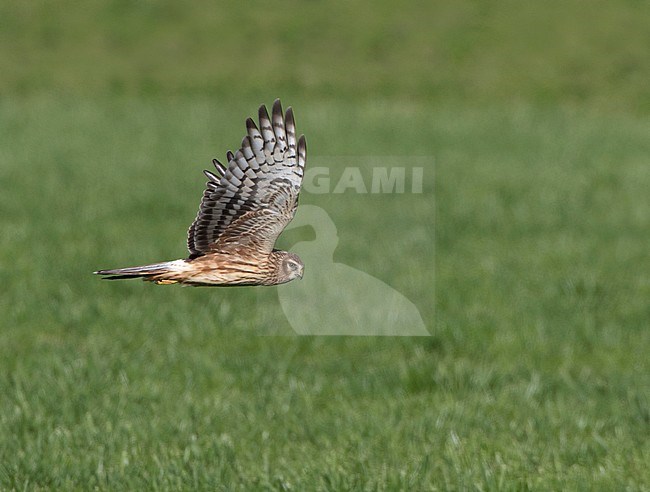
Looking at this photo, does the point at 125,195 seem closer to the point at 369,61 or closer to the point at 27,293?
the point at 27,293

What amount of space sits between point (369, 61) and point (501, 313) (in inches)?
764

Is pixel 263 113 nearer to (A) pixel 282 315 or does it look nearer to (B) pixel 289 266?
(B) pixel 289 266

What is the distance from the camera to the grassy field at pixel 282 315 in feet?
20.1

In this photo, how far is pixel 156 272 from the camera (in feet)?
5.45

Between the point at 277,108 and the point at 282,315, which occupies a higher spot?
the point at 277,108

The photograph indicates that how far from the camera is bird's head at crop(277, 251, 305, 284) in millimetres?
1732

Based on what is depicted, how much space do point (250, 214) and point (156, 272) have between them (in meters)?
0.20

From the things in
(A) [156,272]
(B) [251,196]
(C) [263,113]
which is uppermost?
(C) [263,113]

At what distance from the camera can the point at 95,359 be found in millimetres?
8695

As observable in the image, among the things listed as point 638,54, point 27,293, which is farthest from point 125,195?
point 638,54

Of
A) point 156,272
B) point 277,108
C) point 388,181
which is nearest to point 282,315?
point 388,181

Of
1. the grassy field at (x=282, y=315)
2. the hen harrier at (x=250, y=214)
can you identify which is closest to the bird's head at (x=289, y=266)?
the hen harrier at (x=250, y=214)

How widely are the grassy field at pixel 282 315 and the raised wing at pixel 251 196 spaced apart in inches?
5.0

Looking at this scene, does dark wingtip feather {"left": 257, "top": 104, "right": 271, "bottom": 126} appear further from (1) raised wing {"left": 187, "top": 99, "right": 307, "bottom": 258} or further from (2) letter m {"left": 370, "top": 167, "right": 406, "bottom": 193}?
Result: (2) letter m {"left": 370, "top": 167, "right": 406, "bottom": 193}
